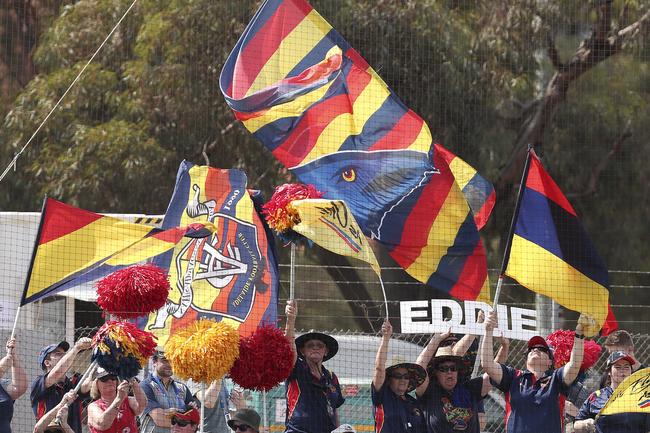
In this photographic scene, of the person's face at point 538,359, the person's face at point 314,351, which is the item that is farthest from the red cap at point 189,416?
the person's face at point 538,359

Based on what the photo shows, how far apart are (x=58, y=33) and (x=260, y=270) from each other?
8601mm

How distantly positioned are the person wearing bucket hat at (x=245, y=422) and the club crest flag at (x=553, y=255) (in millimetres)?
2140

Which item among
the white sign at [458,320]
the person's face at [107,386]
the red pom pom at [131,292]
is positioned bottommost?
the person's face at [107,386]

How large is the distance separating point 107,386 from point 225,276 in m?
2.30

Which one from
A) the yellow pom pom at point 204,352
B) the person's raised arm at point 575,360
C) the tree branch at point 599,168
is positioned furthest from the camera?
the tree branch at point 599,168

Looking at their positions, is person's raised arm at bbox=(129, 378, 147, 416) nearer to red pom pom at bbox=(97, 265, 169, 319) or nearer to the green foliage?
red pom pom at bbox=(97, 265, 169, 319)

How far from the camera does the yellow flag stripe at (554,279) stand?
8547 millimetres

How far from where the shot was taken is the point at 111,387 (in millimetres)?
7781

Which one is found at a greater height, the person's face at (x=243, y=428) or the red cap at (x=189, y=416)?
the red cap at (x=189, y=416)

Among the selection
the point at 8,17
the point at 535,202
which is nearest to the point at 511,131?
the point at 8,17

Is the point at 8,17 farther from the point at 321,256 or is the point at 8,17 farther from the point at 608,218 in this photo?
the point at 608,218

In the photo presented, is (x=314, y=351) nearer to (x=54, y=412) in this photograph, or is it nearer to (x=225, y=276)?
(x=54, y=412)

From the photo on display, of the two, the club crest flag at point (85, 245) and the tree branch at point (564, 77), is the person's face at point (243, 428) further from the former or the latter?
the tree branch at point (564, 77)

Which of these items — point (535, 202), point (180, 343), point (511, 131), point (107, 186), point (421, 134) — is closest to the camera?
point (180, 343)
